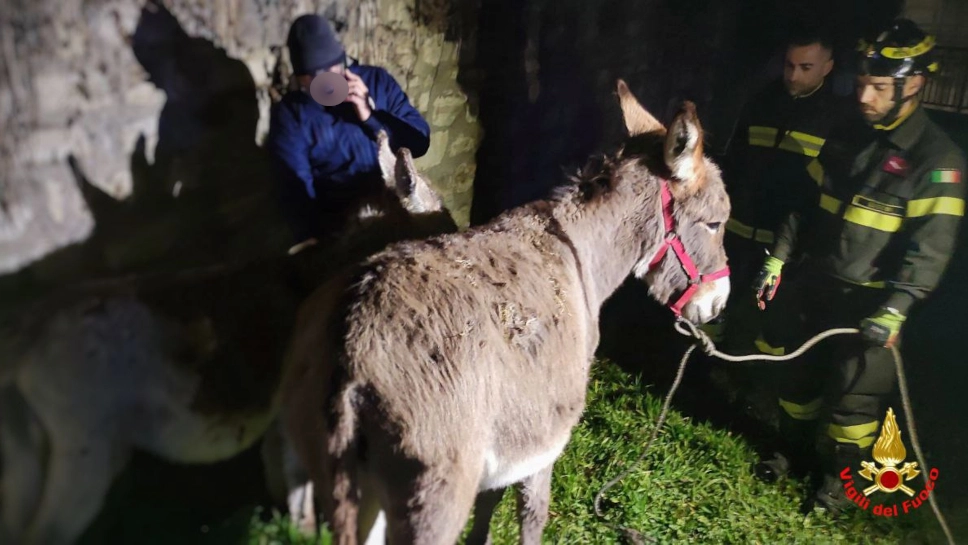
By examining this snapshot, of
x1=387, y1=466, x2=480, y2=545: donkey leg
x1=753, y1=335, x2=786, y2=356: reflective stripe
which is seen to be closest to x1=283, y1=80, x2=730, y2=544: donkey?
x1=387, y1=466, x2=480, y2=545: donkey leg

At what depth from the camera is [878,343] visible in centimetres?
280

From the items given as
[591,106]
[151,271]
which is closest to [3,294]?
[151,271]

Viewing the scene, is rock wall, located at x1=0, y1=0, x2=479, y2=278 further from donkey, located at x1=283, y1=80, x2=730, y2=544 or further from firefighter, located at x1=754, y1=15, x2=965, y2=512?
firefighter, located at x1=754, y1=15, x2=965, y2=512

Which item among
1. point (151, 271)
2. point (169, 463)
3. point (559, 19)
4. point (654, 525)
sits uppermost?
point (559, 19)

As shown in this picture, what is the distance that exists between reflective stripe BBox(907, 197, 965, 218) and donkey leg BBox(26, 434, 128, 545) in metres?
3.09

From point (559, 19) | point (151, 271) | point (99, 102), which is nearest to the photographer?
point (99, 102)

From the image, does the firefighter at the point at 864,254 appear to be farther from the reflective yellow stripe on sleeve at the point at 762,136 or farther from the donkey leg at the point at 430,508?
the donkey leg at the point at 430,508

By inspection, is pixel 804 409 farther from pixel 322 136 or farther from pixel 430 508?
pixel 322 136

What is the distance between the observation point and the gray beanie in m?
2.15

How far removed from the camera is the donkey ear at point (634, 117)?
245cm

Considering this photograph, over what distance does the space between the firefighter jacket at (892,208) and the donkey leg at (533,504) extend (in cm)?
172

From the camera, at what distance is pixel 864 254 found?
282 centimetres

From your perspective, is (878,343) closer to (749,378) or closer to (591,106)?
(749,378)

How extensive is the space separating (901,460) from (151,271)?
332 centimetres
